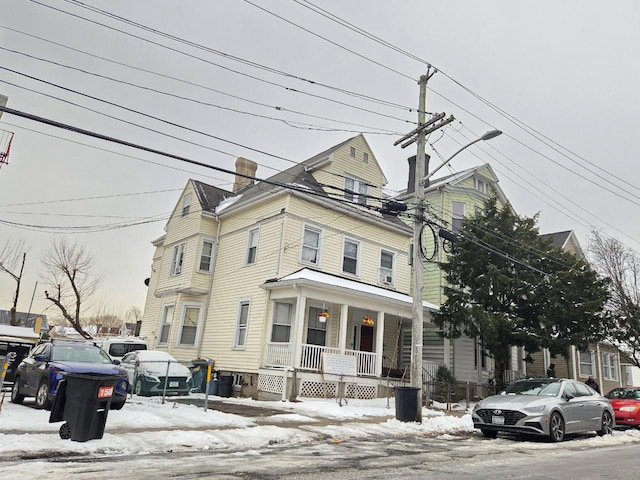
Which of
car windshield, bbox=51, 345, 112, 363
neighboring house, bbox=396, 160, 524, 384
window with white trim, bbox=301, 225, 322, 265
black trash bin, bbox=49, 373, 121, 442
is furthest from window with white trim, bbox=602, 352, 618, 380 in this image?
black trash bin, bbox=49, 373, 121, 442

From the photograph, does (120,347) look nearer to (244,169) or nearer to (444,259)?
(244,169)

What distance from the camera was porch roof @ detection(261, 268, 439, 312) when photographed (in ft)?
55.4

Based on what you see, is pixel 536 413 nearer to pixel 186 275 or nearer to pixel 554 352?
pixel 554 352

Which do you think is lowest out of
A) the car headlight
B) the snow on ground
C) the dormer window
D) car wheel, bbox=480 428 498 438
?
the snow on ground

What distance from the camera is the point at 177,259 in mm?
23422

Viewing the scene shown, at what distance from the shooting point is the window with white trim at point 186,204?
24141 mm

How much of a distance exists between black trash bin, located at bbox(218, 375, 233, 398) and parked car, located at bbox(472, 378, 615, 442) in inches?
387

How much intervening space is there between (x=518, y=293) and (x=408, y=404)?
897cm

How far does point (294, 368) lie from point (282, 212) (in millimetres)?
6272

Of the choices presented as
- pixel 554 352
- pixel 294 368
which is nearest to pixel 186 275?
pixel 294 368

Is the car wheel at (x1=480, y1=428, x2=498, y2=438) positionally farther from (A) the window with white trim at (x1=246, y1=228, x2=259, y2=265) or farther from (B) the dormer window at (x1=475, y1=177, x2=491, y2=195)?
(B) the dormer window at (x1=475, y1=177, x2=491, y2=195)

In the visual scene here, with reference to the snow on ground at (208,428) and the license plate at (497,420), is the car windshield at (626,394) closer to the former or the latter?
the snow on ground at (208,428)

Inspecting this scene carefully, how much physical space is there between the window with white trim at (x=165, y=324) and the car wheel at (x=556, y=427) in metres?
16.8

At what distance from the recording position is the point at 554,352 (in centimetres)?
1841
